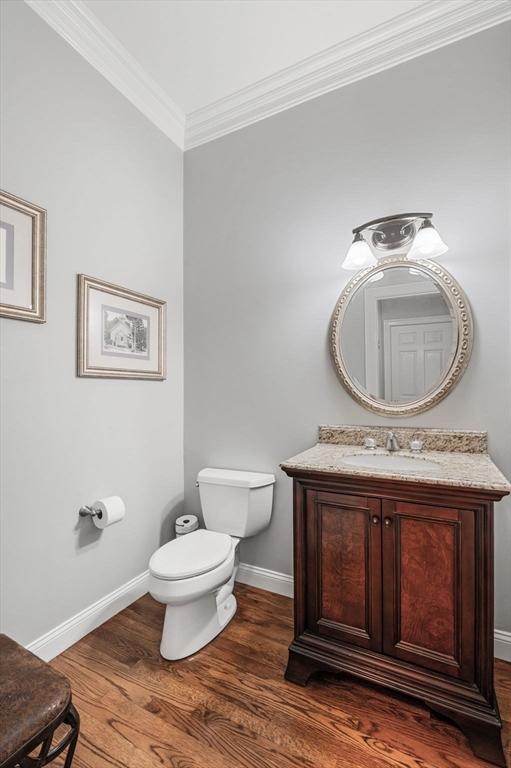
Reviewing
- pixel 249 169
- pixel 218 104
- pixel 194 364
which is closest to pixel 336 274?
pixel 249 169

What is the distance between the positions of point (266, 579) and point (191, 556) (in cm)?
71

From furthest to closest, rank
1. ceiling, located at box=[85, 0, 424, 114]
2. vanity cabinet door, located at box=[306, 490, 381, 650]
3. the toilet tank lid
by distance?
the toilet tank lid → ceiling, located at box=[85, 0, 424, 114] → vanity cabinet door, located at box=[306, 490, 381, 650]

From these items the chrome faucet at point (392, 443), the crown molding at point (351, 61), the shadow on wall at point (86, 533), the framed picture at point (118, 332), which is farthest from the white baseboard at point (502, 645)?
the crown molding at point (351, 61)

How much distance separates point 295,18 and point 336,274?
1.22 meters

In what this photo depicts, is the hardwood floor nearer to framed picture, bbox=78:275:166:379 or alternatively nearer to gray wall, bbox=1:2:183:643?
gray wall, bbox=1:2:183:643

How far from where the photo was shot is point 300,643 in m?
1.50

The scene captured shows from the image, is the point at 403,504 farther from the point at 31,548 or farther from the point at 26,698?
the point at 31,548

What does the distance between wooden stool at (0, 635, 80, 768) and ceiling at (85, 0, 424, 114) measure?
261 centimetres

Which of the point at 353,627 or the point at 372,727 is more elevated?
the point at 353,627

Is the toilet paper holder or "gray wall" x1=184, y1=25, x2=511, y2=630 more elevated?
"gray wall" x1=184, y1=25, x2=511, y2=630

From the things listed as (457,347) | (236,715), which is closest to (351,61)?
(457,347)

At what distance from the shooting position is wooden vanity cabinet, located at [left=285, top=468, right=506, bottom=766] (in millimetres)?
1217

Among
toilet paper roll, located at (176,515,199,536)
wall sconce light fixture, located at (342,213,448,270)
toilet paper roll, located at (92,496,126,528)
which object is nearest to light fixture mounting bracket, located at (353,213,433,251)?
wall sconce light fixture, located at (342,213,448,270)

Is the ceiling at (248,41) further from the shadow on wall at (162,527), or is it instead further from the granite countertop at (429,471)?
the shadow on wall at (162,527)
